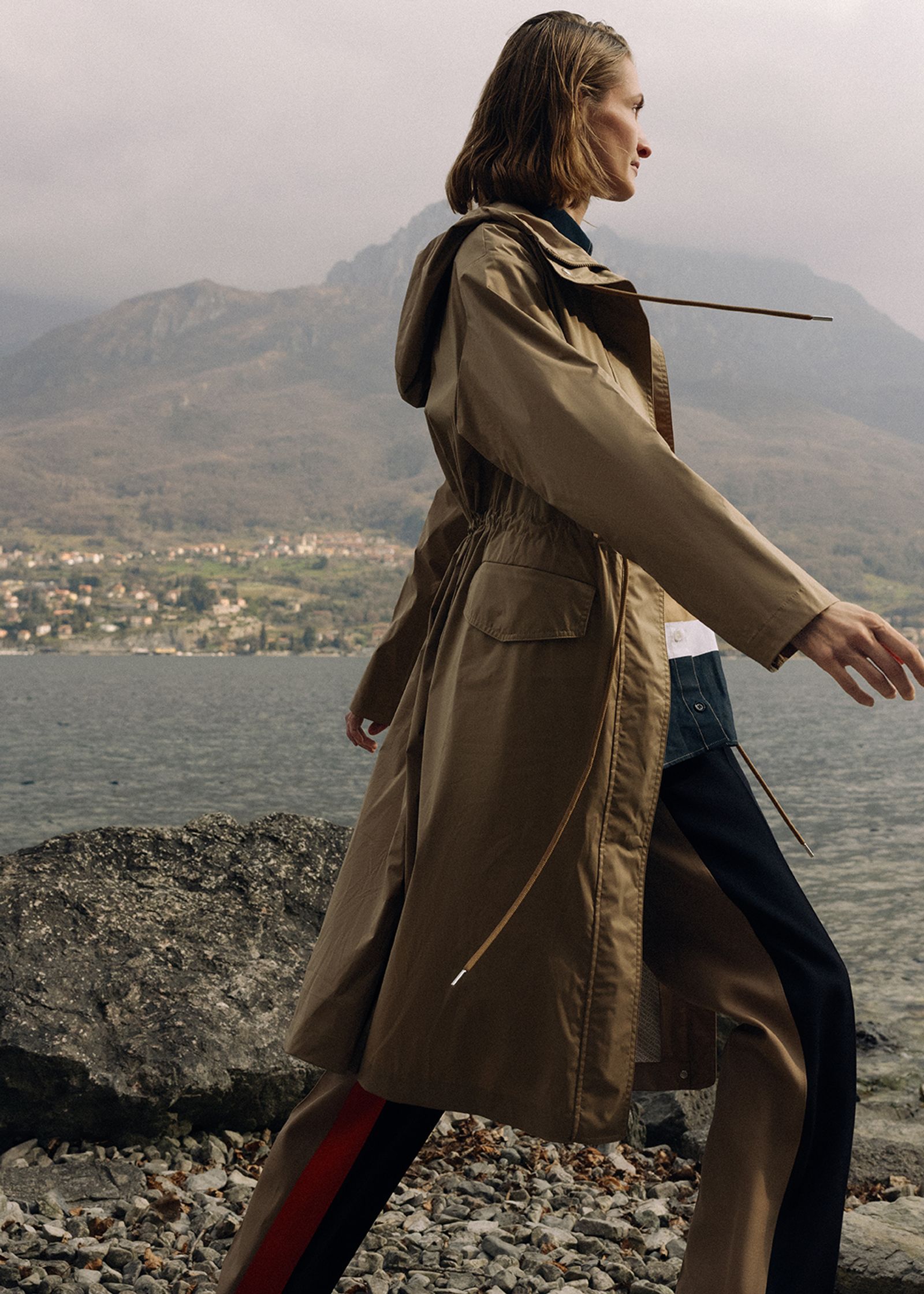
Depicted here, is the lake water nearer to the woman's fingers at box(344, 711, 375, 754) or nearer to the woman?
the woman's fingers at box(344, 711, 375, 754)

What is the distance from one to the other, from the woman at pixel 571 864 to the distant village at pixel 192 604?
111 meters

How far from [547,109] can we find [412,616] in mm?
945

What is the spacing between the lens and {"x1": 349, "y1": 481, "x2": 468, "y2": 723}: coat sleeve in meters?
2.21

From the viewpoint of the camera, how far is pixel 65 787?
31609mm

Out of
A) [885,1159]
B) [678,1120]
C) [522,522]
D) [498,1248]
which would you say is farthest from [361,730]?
[885,1159]

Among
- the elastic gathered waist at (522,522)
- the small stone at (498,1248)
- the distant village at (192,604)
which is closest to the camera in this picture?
the elastic gathered waist at (522,522)

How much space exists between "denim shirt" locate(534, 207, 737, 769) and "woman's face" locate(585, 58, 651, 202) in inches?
31.9

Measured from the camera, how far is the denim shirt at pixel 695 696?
5.84 ft

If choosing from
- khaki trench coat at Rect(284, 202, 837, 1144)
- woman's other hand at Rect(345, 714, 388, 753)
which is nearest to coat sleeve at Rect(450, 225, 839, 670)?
khaki trench coat at Rect(284, 202, 837, 1144)

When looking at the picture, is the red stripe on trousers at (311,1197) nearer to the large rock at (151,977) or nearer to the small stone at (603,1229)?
the small stone at (603,1229)

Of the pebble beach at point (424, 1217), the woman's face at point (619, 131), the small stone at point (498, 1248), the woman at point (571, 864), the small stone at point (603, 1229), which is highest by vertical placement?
the woman's face at point (619, 131)

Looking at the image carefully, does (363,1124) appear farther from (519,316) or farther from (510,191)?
(510,191)

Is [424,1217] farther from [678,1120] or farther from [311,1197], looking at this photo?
[311,1197]

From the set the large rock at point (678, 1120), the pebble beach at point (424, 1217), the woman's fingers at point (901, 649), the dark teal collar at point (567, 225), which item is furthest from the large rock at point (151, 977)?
the woman's fingers at point (901, 649)
